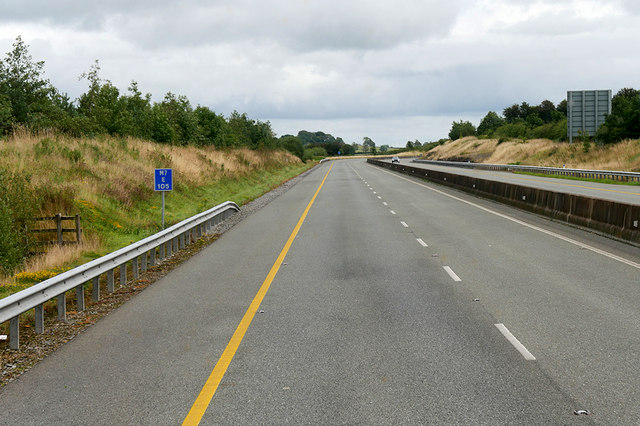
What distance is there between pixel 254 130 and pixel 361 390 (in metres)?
103

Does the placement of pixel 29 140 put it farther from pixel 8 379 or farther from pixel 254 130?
pixel 254 130

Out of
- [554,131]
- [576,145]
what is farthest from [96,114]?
[554,131]

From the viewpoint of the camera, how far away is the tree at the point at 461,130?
179 metres

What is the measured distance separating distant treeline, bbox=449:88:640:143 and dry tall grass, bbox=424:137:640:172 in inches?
120

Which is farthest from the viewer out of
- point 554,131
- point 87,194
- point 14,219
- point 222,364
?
point 554,131

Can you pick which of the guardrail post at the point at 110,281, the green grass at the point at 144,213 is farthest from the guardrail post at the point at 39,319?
the green grass at the point at 144,213

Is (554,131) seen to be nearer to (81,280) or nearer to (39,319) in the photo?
(81,280)

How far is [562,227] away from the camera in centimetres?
1753

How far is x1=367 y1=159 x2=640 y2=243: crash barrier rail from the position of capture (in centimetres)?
1454

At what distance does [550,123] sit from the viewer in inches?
4269

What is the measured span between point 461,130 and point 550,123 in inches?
2809

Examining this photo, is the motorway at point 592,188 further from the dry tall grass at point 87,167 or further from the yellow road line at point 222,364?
the dry tall grass at point 87,167

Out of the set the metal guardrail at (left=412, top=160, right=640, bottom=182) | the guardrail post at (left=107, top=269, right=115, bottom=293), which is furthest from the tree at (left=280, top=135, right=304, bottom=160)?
the guardrail post at (left=107, top=269, right=115, bottom=293)

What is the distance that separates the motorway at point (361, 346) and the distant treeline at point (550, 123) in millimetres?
57338
